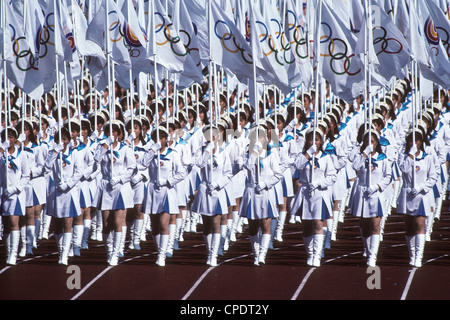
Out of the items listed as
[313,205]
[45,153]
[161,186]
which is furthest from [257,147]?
[45,153]

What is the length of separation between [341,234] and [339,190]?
30.2 inches

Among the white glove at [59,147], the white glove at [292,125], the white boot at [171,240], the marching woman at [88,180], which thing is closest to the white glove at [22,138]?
the white glove at [59,147]

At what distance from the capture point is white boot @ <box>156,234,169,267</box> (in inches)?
545

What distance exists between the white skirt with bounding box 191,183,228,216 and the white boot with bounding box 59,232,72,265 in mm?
1840

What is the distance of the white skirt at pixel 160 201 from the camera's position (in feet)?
45.8

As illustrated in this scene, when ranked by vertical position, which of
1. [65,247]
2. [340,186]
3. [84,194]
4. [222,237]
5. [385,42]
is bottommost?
[65,247]

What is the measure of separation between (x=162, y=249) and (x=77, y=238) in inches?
60.8

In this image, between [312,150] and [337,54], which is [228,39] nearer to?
[337,54]

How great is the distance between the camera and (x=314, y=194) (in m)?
13.8

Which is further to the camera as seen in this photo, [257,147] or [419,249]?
[257,147]

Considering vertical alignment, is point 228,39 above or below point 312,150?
above

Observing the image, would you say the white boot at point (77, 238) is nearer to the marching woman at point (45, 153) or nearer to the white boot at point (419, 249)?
the marching woman at point (45, 153)

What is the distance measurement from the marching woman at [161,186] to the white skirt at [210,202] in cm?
35
